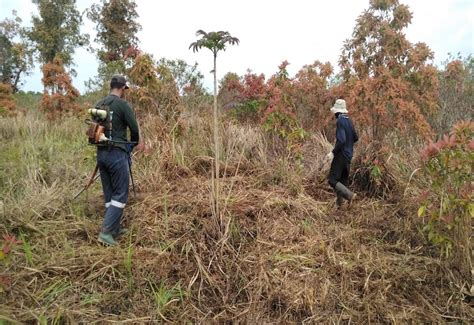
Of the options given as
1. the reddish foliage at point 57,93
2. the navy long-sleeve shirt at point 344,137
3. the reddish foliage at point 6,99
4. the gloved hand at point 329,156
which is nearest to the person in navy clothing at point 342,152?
the navy long-sleeve shirt at point 344,137

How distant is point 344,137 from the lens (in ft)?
16.1

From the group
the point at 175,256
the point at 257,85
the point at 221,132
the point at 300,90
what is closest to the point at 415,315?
the point at 175,256

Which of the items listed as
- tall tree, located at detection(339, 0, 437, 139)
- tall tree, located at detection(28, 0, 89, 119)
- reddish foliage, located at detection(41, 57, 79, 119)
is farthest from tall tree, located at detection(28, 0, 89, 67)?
tall tree, located at detection(339, 0, 437, 139)

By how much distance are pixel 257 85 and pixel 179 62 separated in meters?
1.90

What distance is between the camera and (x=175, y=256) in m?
3.78

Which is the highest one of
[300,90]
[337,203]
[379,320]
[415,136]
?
[300,90]

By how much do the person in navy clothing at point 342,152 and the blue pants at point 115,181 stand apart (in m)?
2.74

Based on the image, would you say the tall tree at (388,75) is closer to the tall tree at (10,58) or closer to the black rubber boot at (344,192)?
the black rubber boot at (344,192)

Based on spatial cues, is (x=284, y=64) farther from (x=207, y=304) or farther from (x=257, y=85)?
(x=207, y=304)

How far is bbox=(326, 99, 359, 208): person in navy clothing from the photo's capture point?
16.2 feet

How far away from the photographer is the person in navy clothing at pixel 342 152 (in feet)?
16.2

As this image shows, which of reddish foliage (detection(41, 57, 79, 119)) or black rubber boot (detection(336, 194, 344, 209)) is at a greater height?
reddish foliage (detection(41, 57, 79, 119))

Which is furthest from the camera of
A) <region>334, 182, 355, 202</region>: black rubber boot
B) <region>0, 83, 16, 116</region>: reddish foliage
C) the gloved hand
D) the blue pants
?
<region>0, 83, 16, 116</region>: reddish foliage

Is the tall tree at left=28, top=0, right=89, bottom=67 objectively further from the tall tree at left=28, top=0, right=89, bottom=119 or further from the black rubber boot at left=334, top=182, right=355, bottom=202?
the black rubber boot at left=334, top=182, right=355, bottom=202
